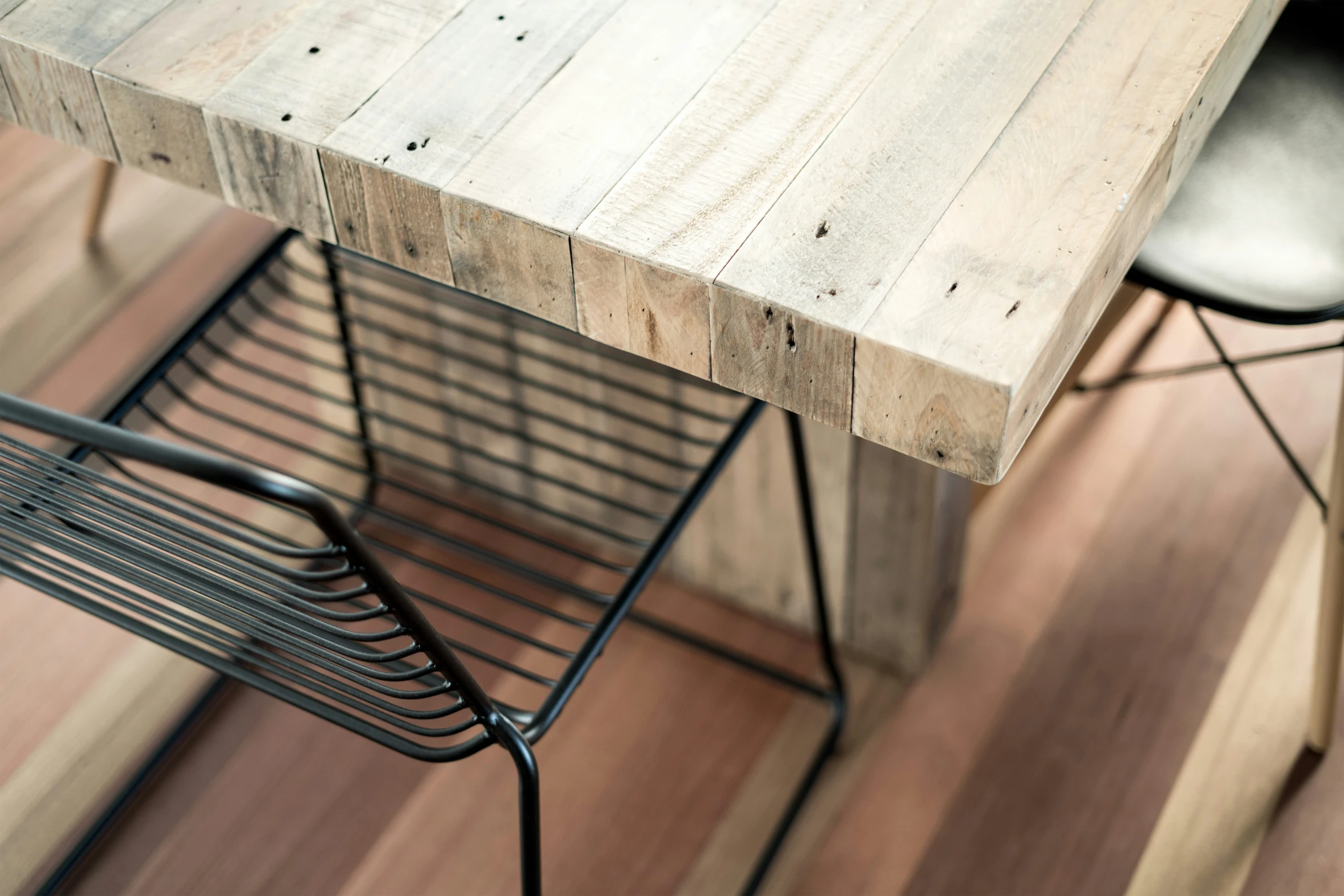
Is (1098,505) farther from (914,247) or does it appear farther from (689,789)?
(914,247)

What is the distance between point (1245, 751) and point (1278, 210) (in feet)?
1.97

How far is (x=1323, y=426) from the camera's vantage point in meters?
1.69

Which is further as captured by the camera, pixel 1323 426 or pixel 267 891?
pixel 1323 426

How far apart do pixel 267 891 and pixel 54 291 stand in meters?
1.02

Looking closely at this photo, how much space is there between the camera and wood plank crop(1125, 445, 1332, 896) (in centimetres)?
131

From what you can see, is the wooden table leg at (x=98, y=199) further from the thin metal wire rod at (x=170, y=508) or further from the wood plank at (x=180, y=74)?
the thin metal wire rod at (x=170, y=508)

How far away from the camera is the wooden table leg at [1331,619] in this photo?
1166 millimetres

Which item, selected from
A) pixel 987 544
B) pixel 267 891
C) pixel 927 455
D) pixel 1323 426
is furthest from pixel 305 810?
pixel 1323 426

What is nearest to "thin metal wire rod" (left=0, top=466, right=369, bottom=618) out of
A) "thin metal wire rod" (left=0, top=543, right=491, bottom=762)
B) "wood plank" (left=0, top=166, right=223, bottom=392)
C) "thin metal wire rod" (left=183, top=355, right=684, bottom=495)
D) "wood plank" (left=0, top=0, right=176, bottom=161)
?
"thin metal wire rod" (left=0, top=543, right=491, bottom=762)

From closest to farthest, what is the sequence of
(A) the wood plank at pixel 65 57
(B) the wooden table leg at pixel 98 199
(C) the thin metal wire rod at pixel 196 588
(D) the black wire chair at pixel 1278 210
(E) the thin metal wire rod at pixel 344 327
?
1. (C) the thin metal wire rod at pixel 196 588
2. (A) the wood plank at pixel 65 57
3. (D) the black wire chair at pixel 1278 210
4. (E) the thin metal wire rod at pixel 344 327
5. (B) the wooden table leg at pixel 98 199

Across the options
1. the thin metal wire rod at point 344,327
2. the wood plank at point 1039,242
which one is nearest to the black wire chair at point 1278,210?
the wood plank at point 1039,242

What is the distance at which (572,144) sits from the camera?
2.60ft

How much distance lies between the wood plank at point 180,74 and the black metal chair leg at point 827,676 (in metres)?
0.52

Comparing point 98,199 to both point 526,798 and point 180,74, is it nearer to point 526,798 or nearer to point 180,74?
point 180,74
